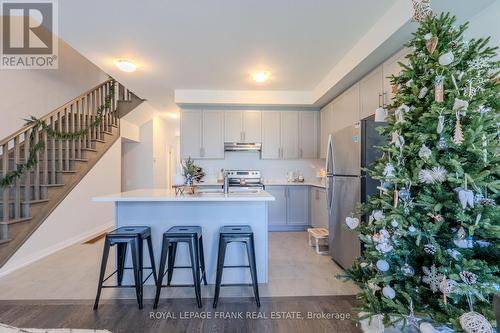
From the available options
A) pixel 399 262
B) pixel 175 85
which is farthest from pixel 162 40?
pixel 399 262

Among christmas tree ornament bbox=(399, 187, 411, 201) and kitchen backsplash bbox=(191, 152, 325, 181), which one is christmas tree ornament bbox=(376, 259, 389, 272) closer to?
christmas tree ornament bbox=(399, 187, 411, 201)

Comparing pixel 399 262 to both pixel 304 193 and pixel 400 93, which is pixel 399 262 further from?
pixel 304 193

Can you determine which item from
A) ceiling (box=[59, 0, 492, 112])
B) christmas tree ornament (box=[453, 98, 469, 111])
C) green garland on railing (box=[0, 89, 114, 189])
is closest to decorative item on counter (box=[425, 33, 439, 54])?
christmas tree ornament (box=[453, 98, 469, 111])

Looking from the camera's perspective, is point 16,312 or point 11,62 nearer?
point 16,312

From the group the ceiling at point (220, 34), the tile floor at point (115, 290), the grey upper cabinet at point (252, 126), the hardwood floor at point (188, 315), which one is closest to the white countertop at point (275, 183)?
the grey upper cabinet at point (252, 126)

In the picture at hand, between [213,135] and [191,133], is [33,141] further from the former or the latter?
[213,135]

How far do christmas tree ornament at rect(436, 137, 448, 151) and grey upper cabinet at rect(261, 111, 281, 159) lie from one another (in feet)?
12.2

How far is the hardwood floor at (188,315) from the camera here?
2.00 meters

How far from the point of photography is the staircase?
320 cm

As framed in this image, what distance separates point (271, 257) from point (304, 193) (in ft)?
5.75

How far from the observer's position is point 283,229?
498 cm

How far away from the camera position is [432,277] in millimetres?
1459

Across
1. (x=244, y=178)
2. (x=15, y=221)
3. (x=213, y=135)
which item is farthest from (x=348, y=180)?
(x=15, y=221)

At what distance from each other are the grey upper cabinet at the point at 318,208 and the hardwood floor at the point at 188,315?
1786 millimetres
